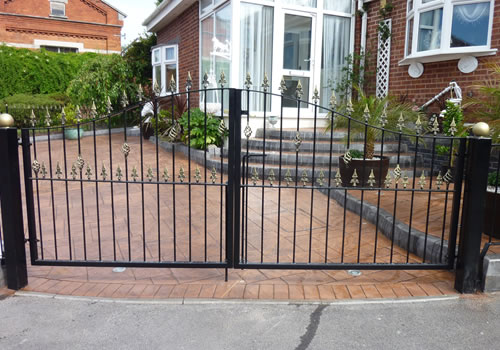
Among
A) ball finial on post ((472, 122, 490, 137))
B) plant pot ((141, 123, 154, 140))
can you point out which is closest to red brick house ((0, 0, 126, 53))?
plant pot ((141, 123, 154, 140))

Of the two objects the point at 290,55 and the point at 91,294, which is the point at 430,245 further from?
the point at 290,55

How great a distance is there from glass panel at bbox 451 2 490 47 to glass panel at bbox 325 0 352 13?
9.27 ft

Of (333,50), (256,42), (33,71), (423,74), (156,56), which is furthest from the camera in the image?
(33,71)

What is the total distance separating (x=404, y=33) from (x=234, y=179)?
6.26 meters

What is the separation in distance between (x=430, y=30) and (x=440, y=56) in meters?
0.53

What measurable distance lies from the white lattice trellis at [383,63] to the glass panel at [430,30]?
40.6 inches

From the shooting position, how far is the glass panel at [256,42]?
315 inches

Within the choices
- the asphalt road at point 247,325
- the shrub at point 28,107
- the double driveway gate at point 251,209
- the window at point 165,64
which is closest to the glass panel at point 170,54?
the window at point 165,64

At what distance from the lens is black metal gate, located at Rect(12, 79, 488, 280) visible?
2.95 m

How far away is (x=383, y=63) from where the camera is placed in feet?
27.1

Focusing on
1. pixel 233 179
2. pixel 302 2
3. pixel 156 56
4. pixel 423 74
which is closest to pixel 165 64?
pixel 156 56

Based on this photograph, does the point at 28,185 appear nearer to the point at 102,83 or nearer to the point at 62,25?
the point at 102,83

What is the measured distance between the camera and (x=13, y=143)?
9.36 feet

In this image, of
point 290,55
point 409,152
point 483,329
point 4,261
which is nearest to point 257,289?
point 483,329
